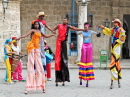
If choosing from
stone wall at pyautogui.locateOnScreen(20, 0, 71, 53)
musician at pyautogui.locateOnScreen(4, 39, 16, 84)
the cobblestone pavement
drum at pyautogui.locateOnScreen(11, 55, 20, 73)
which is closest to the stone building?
stone wall at pyautogui.locateOnScreen(20, 0, 71, 53)

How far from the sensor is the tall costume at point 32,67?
9.55 metres

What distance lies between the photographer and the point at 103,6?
22.0 metres

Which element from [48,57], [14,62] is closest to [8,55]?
[14,62]

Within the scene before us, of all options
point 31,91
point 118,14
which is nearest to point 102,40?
point 118,14

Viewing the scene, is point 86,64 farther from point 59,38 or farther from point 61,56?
point 59,38

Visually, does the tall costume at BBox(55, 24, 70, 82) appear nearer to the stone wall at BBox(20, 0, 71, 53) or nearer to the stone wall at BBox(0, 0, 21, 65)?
the stone wall at BBox(0, 0, 21, 65)

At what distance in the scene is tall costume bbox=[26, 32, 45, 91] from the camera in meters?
9.55

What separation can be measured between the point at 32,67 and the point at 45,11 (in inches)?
479

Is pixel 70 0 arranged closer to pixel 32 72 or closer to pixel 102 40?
pixel 102 40

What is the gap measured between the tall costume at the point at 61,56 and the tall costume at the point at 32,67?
3.82 feet

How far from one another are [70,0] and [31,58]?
12353mm

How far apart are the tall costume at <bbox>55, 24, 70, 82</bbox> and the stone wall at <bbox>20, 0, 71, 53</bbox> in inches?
418

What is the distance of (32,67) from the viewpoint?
31.4 ft

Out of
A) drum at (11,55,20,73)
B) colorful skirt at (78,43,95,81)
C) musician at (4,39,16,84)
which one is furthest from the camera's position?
drum at (11,55,20,73)
